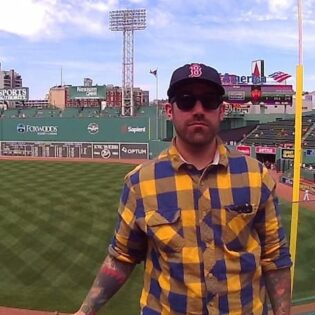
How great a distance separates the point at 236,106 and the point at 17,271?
34983 millimetres

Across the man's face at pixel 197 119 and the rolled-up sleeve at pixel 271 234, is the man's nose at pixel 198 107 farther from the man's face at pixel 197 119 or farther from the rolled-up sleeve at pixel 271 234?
the rolled-up sleeve at pixel 271 234

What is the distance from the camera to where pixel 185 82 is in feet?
6.40

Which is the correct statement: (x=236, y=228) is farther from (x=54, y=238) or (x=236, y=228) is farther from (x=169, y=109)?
(x=54, y=238)

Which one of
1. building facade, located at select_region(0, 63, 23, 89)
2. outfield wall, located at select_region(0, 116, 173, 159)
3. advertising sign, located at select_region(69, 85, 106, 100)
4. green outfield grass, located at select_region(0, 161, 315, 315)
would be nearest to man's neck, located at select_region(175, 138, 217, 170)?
green outfield grass, located at select_region(0, 161, 315, 315)

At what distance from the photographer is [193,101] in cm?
195

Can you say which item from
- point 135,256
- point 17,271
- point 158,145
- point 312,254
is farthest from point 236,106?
point 135,256

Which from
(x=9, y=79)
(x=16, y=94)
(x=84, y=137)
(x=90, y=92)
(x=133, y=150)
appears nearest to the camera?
(x=133, y=150)

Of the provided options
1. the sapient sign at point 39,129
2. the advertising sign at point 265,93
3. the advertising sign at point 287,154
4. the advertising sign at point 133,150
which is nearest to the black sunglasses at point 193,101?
the advertising sign at point 287,154

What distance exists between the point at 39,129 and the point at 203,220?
142 feet

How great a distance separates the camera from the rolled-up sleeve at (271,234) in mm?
2017

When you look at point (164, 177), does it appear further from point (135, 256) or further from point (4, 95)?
point (4, 95)

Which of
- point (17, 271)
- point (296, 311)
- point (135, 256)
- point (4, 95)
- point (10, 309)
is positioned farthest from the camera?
point (4, 95)

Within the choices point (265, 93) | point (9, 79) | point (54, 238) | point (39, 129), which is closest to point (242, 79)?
point (265, 93)

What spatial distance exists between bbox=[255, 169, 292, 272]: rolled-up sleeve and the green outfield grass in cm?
198
